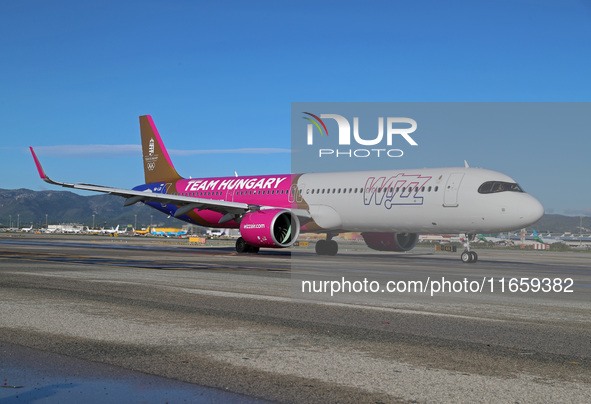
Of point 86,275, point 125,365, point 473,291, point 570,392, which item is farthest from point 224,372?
point 86,275

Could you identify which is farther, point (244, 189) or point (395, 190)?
point (244, 189)

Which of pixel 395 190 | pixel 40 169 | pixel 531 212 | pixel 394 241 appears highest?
pixel 40 169

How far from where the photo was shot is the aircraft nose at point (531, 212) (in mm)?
24688

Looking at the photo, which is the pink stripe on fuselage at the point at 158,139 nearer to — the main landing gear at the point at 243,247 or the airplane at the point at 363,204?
the airplane at the point at 363,204

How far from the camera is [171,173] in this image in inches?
1599

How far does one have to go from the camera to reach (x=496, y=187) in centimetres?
2542

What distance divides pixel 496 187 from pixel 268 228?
986 centimetres

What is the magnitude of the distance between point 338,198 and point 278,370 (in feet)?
80.4

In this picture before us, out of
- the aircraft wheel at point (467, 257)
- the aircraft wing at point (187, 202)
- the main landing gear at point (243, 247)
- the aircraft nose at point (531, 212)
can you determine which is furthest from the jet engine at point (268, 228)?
the aircraft nose at point (531, 212)

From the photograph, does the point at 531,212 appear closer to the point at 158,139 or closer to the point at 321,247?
the point at 321,247

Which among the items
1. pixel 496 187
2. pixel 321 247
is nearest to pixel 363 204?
pixel 321 247

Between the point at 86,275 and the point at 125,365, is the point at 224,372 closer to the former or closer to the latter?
the point at 125,365

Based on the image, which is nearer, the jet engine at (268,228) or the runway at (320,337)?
the runway at (320,337)

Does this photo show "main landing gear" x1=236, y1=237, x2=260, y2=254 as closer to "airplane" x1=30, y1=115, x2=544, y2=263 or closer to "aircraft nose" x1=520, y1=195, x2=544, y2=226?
"airplane" x1=30, y1=115, x2=544, y2=263
